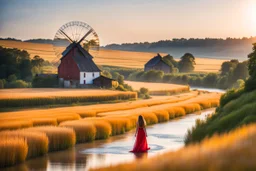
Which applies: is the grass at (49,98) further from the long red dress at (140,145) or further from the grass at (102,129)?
the long red dress at (140,145)

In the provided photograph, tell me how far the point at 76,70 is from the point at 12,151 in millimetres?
66143

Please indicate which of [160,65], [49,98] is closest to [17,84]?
[49,98]

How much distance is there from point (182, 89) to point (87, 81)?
21.3 meters

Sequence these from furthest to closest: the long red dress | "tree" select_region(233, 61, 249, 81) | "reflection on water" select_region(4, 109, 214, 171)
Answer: "tree" select_region(233, 61, 249, 81) < the long red dress < "reflection on water" select_region(4, 109, 214, 171)

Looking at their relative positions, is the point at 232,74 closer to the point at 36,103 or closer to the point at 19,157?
the point at 36,103

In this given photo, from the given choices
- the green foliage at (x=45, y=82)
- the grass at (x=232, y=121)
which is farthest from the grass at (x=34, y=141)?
the green foliage at (x=45, y=82)

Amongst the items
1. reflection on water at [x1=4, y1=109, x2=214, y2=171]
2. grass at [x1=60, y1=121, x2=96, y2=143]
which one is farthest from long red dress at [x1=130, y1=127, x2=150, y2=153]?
grass at [x1=60, y1=121, x2=96, y2=143]

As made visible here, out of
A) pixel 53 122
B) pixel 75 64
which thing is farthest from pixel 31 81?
pixel 53 122

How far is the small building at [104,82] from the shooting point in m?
90.7

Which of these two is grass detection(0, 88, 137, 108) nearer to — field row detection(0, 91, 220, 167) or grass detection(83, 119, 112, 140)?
field row detection(0, 91, 220, 167)

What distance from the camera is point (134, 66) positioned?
7367 inches

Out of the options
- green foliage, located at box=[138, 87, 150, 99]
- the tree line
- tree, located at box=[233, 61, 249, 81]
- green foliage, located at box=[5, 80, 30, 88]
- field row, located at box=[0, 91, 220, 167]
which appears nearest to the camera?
field row, located at box=[0, 91, 220, 167]

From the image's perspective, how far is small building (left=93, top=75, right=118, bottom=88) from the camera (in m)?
90.7

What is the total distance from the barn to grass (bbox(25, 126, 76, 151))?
5957 cm
